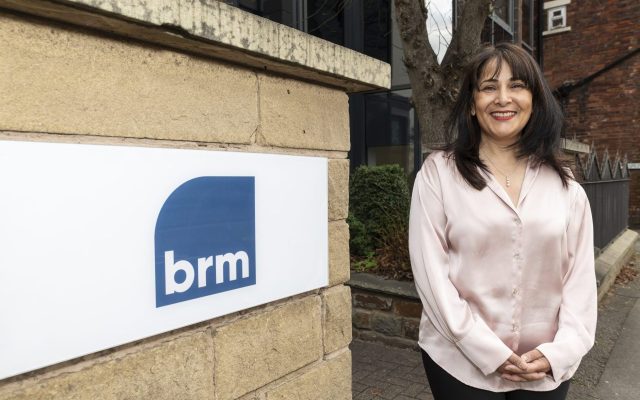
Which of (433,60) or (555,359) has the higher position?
(433,60)

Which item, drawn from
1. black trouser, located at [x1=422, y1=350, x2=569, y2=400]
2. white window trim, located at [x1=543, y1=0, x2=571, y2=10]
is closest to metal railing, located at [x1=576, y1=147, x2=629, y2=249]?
black trouser, located at [x1=422, y1=350, x2=569, y2=400]

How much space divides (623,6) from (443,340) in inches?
589

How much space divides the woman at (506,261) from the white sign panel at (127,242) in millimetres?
574

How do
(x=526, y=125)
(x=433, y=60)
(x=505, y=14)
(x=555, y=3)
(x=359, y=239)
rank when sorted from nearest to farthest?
(x=526, y=125)
(x=433, y=60)
(x=359, y=239)
(x=505, y=14)
(x=555, y=3)

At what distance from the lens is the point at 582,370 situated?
13.0ft

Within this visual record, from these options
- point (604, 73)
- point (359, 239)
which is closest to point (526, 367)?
point (359, 239)

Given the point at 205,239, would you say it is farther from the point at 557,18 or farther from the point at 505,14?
the point at 557,18

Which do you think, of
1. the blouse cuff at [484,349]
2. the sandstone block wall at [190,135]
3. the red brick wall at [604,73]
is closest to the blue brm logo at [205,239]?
the sandstone block wall at [190,135]

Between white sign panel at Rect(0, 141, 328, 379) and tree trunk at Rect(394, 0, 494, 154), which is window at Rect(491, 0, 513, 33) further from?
white sign panel at Rect(0, 141, 328, 379)

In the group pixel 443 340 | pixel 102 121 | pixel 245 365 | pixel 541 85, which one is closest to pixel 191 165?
pixel 102 121

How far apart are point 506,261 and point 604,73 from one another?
1435cm

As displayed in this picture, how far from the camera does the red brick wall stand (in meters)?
13.1

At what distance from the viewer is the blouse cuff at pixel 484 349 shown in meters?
1.63

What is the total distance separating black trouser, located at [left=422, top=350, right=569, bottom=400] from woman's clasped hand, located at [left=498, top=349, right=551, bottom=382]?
0.32 feet
